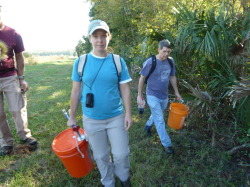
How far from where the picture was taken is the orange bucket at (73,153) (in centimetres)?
191

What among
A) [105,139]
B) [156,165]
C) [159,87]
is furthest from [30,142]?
[159,87]

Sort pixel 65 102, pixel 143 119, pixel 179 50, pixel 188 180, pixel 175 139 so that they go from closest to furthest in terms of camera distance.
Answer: pixel 188 180 < pixel 175 139 < pixel 179 50 < pixel 143 119 < pixel 65 102

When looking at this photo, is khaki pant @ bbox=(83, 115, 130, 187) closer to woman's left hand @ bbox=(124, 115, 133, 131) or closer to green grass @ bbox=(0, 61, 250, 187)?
woman's left hand @ bbox=(124, 115, 133, 131)

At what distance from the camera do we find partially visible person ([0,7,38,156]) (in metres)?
2.54

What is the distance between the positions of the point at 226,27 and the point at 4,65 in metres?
3.41

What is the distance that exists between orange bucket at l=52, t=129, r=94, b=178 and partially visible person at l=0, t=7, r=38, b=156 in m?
1.14

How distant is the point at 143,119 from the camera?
405cm

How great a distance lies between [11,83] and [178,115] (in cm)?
270

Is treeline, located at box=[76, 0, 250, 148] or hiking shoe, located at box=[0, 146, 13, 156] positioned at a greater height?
treeline, located at box=[76, 0, 250, 148]

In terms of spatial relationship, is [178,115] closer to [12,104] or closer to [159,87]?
[159,87]

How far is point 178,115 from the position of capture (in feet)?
9.48

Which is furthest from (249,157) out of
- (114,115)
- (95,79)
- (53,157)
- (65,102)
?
(65,102)

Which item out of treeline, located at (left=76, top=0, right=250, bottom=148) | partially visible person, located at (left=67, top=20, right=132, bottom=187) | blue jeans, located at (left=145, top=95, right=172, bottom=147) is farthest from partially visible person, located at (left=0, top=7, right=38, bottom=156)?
treeline, located at (left=76, top=0, right=250, bottom=148)

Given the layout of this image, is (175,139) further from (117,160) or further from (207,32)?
(207,32)
